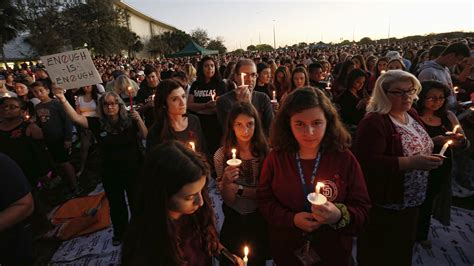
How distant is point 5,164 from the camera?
76.2 inches

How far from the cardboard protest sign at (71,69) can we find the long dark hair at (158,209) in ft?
10.3

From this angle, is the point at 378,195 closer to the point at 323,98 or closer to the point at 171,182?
the point at 323,98

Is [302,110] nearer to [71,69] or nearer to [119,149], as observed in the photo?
[119,149]

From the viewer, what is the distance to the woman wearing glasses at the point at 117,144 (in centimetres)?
345

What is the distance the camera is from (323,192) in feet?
5.99

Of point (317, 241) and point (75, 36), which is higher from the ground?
point (75, 36)

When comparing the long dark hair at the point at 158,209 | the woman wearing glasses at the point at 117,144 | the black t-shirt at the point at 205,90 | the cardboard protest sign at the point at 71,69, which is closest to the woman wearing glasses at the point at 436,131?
the long dark hair at the point at 158,209

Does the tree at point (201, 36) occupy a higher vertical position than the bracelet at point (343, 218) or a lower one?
higher

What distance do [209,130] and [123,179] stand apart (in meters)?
1.75

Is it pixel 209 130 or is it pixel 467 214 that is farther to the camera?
pixel 209 130

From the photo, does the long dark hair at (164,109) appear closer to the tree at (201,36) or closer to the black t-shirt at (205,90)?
the black t-shirt at (205,90)

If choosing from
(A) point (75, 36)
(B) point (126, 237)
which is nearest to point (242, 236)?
(B) point (126, 237)

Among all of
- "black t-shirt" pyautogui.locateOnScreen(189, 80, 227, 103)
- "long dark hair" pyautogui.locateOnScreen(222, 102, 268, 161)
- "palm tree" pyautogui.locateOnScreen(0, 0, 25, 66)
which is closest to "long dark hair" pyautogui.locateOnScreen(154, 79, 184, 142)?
"long dark hair" pyautogui.locateOnScreen(222, 102, 268, 161)

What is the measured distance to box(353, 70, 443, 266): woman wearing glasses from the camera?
7.54 feet
